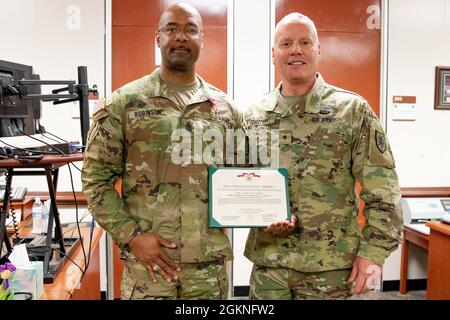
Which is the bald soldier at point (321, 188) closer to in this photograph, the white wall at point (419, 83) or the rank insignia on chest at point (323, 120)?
the rank insignia on chest at point (323, 120)

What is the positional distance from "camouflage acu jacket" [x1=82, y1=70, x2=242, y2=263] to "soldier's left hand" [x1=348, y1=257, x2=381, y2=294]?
453mm

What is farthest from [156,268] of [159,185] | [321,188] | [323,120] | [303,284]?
[323,120]

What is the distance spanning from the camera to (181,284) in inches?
49.5

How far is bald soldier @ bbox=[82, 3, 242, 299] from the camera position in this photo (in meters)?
1.23

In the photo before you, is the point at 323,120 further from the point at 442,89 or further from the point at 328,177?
the point at 442,89

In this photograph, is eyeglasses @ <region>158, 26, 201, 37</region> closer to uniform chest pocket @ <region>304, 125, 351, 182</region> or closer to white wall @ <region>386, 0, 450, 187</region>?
uniform chest pocket @ <region>304, 125, 351, 182</region>

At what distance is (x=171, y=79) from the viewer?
1313mm

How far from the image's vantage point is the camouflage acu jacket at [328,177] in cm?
128

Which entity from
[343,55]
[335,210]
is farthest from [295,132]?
[343,55]

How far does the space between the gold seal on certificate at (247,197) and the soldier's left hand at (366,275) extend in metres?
0.29

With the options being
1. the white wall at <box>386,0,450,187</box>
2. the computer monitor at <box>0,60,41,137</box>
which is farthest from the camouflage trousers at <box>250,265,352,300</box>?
the white wall at <box>386,0,450,187</box>

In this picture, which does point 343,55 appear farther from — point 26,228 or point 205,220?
point 26,228

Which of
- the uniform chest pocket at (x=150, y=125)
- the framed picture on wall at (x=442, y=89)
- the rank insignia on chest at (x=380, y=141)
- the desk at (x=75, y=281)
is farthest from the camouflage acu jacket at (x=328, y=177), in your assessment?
the framed picture on wall at (x=442, y=89)

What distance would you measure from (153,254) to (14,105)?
0.77 meters
